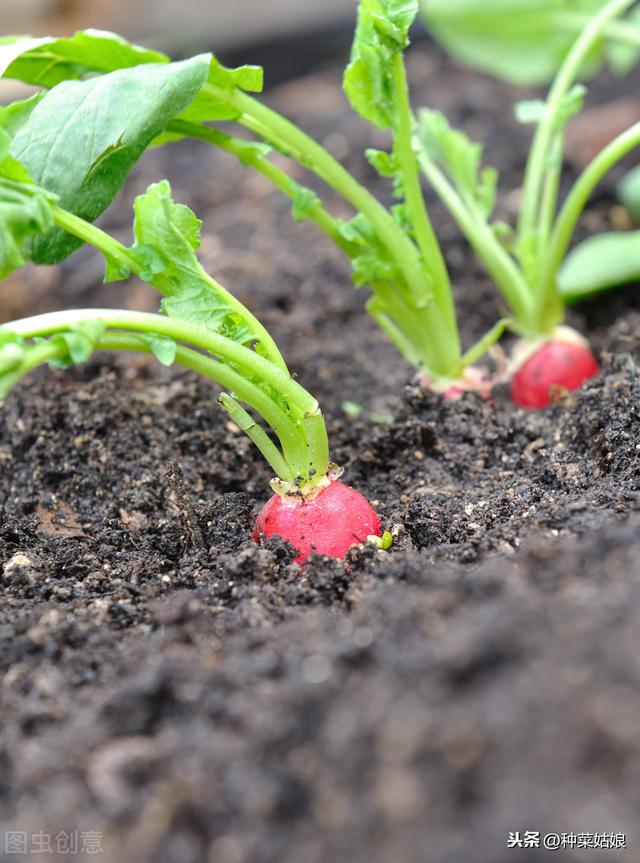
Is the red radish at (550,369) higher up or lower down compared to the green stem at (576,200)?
lower down

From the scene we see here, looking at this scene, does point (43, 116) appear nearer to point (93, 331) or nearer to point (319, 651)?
point (93, 331)

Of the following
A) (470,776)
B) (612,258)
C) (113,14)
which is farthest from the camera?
(113,14)

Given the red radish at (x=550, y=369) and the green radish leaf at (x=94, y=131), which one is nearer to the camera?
the green radish leaf at (x=94, y=131)

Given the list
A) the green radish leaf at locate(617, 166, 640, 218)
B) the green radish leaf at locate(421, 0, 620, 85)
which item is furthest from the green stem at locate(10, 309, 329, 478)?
the green radish leaf at locate(421, 0, 620, 85)

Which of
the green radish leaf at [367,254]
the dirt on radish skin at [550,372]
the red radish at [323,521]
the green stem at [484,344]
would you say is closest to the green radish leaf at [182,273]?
the red radish at [323,521]

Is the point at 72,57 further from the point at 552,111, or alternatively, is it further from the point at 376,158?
the point at 552,111

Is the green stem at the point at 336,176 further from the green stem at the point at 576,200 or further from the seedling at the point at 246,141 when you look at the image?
the green stem at the point at 576,200

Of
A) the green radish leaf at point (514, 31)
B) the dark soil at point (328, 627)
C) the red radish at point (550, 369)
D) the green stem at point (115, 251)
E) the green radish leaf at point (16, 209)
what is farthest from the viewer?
the green radish leaf at point (514, 31)

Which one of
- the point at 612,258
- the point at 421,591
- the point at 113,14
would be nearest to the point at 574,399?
the point at 612,258
